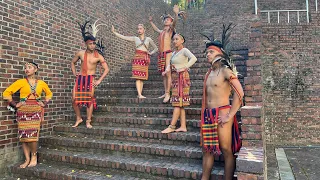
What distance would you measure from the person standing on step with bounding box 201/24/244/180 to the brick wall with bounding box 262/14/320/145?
562 cm

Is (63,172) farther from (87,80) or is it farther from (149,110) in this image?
(149,110)

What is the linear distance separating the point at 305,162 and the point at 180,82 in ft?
12.3

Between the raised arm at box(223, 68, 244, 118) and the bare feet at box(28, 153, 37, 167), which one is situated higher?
the raised arm at box(223, 68, 244, 118)

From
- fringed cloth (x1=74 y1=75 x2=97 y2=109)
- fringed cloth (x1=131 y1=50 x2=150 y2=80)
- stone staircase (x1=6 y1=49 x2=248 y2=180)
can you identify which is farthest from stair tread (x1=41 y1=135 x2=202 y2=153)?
fringed cloth (x1=131 y1=50 x2=150 y2=80)

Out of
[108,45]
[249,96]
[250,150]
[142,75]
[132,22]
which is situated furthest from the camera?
[132,22]

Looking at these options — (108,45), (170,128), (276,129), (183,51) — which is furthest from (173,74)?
(276,129)

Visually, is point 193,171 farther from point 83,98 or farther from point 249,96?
point 83,98

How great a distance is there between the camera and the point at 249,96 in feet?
11.7

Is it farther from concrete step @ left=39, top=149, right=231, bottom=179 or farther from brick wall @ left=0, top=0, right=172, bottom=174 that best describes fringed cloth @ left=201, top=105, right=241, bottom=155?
brick wall @ left=0, top=0, right=172, bottom=174

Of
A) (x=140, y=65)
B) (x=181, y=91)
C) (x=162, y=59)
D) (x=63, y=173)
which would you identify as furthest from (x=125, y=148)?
(x=162, y=59)

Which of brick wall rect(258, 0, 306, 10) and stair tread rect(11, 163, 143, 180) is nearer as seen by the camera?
stair tread rect(11, 163, 143, 180)

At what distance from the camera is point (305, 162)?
5.62 meters

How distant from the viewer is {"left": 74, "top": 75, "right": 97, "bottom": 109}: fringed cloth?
15.7 ft

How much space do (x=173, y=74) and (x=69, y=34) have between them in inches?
115
